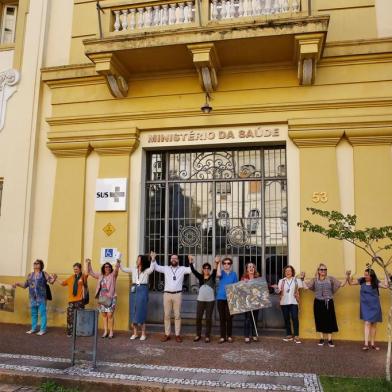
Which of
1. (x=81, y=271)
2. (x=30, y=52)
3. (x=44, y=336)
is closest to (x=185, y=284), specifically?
(x=81, y=271)

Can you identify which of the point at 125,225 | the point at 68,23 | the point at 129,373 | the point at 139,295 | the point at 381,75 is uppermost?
the point at 68,23

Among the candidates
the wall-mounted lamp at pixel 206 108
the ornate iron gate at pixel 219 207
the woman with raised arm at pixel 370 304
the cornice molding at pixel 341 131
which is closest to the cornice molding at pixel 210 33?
the wall-mounted lamp at pixel 206 108

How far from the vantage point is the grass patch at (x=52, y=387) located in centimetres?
587

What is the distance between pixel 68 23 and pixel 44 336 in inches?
284

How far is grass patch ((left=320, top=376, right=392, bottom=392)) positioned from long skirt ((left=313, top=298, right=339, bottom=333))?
2250mm

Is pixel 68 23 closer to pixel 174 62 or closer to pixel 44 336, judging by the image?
pixel 174 62

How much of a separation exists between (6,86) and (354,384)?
9787mm

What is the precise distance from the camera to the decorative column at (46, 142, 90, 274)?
32.7ft

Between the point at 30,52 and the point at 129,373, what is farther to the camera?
the point at 30,52

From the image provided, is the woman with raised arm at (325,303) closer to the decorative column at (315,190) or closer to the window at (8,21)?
the decorative column at (315,190)

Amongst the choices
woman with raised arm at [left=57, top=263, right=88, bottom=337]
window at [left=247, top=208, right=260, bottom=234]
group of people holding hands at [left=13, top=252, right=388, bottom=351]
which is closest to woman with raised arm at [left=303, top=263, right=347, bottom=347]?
group of people holding hands at [left=13, top=252, right=388, bottom=351]

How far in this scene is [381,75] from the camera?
912cm

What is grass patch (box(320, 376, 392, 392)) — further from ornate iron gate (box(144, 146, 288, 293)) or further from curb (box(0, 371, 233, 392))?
ornate iron gate (box(144, 146, 288, 293))

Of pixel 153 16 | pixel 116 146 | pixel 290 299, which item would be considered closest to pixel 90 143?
pixel 116 146
